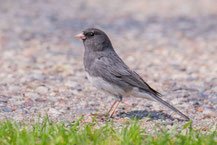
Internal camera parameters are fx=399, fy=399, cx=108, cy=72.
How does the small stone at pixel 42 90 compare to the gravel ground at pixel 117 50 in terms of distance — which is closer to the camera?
the gravel ground at pixel 117 50

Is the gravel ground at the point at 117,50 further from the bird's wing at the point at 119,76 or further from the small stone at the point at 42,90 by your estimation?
the bird's wing at the point at 119,76

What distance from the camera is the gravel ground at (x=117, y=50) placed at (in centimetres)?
496

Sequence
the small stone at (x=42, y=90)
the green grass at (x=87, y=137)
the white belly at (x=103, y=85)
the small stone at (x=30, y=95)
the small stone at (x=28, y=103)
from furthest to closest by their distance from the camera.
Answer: the small stone at (x=42, y=90)
the small stone at (x=30, y=95)
the small stone at (x=28, y=103)
the white belly at (x=103, y=85)
the green grass at (x=87, y=137)

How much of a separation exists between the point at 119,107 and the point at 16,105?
129 centimetres

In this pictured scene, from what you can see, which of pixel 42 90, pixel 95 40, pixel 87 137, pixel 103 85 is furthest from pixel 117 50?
pixel 87 137

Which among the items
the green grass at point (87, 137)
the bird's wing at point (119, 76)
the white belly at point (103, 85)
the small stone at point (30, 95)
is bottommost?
the green grass at point (87, 137)

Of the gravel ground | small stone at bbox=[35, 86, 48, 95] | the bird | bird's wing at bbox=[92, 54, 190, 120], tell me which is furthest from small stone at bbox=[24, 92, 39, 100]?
bird's wing at bbox=[92, 54, 190, 120]

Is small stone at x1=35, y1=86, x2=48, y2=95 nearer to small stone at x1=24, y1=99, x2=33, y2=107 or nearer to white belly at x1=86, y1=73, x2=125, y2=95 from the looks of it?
small stone at x1=24, y1=99, x2=33, y2=107

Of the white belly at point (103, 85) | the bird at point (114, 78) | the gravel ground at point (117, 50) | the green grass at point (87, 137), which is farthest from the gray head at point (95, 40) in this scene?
the green grass at point (87, 137)

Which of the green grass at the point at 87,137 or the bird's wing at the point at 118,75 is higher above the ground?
the bird's wing at the point at 118,75

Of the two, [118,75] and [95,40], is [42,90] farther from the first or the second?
[118,75]

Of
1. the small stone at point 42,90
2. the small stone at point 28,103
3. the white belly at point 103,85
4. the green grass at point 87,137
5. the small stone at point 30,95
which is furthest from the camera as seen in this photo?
the small stone at point 42,90

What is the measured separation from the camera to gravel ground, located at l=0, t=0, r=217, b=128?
16.3ft

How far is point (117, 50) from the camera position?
26.5ft
